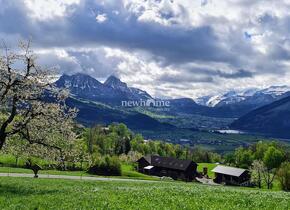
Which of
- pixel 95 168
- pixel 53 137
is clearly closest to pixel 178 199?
pixel 53 137

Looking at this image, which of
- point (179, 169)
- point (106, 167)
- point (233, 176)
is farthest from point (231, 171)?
point (106, 167)

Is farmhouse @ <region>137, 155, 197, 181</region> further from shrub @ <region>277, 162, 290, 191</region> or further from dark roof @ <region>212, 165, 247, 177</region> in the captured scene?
shrub @ <region>277, 162, 290, 191</region>

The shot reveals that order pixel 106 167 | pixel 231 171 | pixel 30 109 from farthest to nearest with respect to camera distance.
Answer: pixel 231 171 → pixel 106 167 → pixel 30 109

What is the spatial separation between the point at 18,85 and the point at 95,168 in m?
102

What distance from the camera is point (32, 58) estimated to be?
37.9 meters

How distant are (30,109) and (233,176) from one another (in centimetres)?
15832

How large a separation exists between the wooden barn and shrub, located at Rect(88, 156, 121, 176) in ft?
209

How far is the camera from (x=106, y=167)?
137 metres

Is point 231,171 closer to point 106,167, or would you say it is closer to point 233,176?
point 233,176

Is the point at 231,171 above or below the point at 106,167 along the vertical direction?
below

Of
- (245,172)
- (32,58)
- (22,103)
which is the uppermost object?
(32,58)

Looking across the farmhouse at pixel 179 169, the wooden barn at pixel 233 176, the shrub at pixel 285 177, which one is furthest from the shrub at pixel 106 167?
the wooden barn at pixel 233 176

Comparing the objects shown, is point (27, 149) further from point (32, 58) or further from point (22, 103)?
point (32, 58)

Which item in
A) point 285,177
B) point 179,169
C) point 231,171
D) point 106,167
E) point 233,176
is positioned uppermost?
point 106,167
